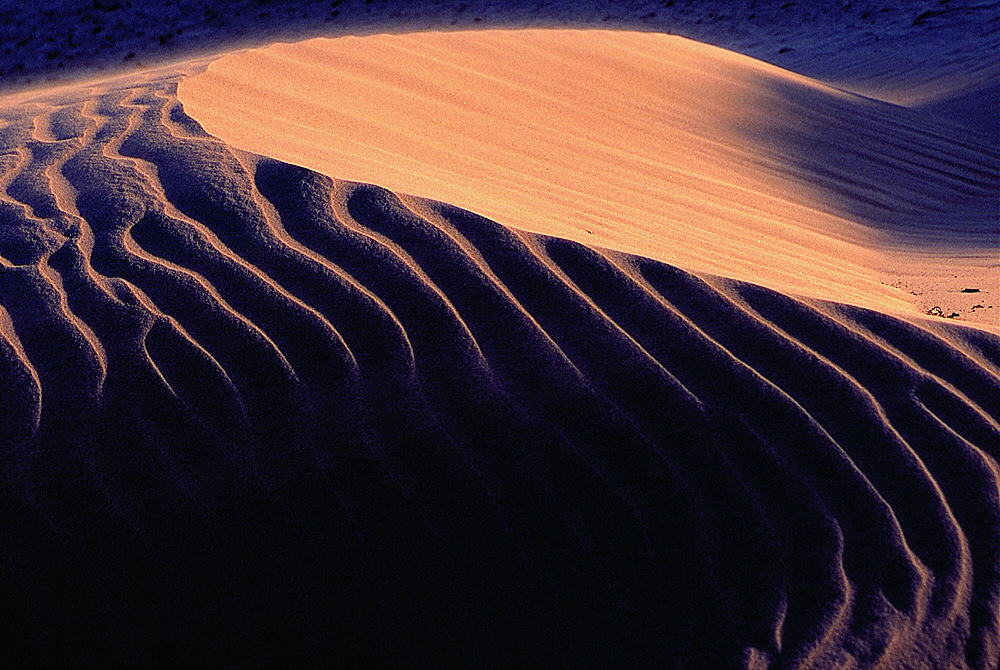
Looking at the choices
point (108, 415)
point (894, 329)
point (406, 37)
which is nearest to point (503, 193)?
point (894, 329)

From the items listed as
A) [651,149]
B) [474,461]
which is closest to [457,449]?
[474,461]

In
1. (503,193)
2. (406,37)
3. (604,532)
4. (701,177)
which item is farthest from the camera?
(406,37)

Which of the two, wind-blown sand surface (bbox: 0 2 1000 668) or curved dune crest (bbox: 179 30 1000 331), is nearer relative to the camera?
wind-blown sand surface (bbox: 0 2 1000 668)

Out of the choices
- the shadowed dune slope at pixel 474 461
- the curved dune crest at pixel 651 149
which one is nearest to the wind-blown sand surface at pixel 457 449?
the shadowed dune slope at pixel 474 461

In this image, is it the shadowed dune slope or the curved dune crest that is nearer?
the shadowed dune slope

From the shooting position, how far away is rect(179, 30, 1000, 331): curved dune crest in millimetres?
3809

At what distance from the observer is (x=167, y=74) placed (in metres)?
5.44

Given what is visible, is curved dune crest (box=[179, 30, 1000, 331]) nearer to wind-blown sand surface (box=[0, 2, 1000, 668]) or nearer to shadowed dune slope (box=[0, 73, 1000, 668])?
wind-blown sand surface (box=[0, 2, 1000, 668])

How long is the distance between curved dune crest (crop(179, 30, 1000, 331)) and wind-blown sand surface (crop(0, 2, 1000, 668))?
1.22 feet

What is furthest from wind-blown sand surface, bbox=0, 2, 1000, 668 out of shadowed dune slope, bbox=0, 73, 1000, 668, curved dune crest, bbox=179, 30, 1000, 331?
curved dune crest, bbox=179, 30, 1000, 331

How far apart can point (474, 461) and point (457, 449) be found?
6cm

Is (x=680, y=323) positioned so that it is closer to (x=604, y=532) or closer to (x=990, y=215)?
(x=604, y=532)

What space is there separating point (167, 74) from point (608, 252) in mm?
3623

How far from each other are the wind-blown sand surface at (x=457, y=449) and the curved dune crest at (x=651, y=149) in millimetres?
370
